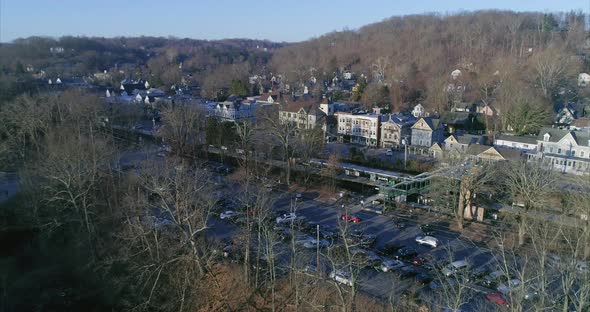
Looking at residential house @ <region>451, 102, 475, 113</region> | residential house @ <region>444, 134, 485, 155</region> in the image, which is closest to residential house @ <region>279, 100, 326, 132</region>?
residential house @ <region>444, 134, 485, 155</region>

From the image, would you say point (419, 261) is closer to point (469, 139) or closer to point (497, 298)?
point (497, 298)

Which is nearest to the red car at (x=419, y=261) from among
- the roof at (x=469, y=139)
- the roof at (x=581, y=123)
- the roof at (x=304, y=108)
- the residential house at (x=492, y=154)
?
the residential house at (x=492, y=154)

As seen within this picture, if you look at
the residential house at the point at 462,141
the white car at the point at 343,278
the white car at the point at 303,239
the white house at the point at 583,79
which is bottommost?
the white car at the point at 303,239

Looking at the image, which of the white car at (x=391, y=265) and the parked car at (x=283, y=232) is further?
the parked car at (x=283, y=232)

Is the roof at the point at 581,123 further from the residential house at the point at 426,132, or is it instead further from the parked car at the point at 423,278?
the parked car at the point at 423,278

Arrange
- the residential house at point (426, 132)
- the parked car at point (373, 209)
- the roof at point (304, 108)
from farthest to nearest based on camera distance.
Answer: the roof at point (304, 108) < the residential house at point (426, 132) < the parked car at point (373, 209)

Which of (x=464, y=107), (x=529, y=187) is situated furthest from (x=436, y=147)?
(x=464, y=107)
